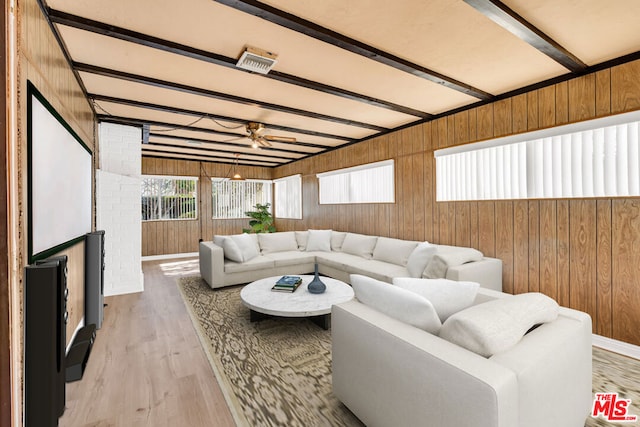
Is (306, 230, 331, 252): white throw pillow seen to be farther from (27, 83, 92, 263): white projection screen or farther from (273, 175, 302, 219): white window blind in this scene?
(27, 83, 92, 263): white projection screen

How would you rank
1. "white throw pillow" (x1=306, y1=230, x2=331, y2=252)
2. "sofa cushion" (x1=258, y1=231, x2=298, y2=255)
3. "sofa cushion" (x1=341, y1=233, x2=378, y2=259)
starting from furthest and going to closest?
"white throw pillow" (x1=306, y1=230, x2=331, y2=252)
"sofa cushion" (x1=258, y1=231, x2=298, y2=255)
"sofa cushion" (x1=341, y1=233, x2=378, y2=259)

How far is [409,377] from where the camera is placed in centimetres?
117

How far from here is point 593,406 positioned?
5.66ft

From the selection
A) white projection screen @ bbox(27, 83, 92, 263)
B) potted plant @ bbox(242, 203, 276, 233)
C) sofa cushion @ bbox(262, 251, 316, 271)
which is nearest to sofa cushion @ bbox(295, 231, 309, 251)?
sofa cushion @ bbox(262, 251, 316, 271)

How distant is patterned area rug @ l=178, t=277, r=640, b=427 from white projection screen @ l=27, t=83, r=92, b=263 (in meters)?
1.39

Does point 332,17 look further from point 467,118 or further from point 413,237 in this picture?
point 413,237

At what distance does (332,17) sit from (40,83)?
179cm

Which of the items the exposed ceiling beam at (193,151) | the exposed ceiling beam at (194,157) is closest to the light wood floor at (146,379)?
the exposed ceiling beam at (193,151)

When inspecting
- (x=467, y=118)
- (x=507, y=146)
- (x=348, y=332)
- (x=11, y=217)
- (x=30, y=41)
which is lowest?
(x=348, y=332)

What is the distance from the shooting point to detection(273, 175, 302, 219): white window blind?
A: 7082mm

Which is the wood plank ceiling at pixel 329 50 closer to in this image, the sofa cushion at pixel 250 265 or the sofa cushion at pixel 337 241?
the sofa cushion at pixel 250 265

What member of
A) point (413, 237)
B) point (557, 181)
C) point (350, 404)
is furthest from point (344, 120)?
point (350, 404)

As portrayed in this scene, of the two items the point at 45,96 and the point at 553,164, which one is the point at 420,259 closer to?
the point at 553,164

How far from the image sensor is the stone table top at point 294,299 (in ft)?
8.20
